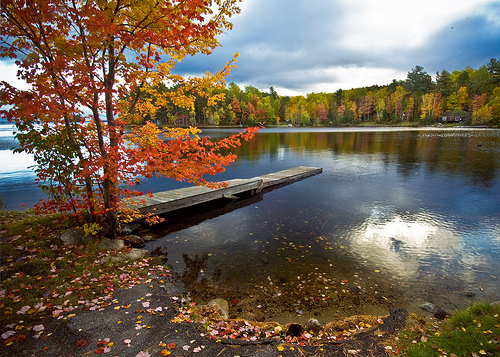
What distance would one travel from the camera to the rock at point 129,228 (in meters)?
10.5

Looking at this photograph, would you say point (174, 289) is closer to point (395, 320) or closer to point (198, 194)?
point (395, 320)

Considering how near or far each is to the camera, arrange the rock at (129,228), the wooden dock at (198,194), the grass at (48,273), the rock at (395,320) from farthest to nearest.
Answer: the wooden dock at (198,194) < the rock at (129,228) < the rock at (395,320) < the grass at (48,273)

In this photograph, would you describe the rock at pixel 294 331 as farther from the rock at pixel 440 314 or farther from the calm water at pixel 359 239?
the rock at pixel 440 314

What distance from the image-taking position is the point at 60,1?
19.1 ft

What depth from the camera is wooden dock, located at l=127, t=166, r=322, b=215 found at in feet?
39.8

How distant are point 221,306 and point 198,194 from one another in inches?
330

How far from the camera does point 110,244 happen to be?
8469 millimetres

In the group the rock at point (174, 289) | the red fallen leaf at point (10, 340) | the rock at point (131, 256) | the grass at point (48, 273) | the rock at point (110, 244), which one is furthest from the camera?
the rock at point (110, 244)

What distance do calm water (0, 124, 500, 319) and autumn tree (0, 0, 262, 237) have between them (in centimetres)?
341

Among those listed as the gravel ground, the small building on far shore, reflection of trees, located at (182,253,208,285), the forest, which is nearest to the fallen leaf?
the gravel ground

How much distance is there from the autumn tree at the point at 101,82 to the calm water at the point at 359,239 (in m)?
3.41

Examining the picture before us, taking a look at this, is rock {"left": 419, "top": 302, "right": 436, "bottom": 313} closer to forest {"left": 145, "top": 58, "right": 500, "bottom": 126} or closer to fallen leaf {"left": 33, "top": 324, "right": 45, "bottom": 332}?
fallen leaf {"left": 33, "top": 324, "right": 45, "bottom": 332}

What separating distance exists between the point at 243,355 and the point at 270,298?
2811 mm

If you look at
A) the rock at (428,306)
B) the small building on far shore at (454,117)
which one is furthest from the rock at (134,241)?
the small building on far shore at (454,117)
